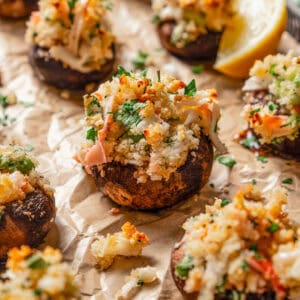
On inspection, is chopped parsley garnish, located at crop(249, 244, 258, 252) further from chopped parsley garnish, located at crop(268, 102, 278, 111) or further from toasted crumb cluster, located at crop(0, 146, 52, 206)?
chopped parsley garnish, located at crop(268, 102, 278, 111)

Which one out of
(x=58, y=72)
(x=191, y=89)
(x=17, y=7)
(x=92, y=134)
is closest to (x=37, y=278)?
(x=92, y=134)

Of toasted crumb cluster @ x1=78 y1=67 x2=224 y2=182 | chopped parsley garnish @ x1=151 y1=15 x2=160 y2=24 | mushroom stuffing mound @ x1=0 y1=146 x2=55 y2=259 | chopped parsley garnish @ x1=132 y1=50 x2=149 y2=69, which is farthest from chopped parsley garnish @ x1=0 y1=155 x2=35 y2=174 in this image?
chopped parsley garnish @ x1=151 y1=15 x2=160 y2=24

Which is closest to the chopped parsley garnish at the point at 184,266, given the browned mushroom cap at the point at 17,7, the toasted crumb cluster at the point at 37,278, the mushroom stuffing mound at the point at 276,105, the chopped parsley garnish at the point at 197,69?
the toasted crumb cluster at the point at 37,278

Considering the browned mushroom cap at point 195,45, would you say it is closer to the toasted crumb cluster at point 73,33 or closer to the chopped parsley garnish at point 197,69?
the chopped parsley garnish at point 197,69

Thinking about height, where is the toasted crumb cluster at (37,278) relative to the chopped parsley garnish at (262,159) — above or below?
above

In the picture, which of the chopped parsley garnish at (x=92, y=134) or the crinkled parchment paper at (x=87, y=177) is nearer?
the crinkled parchment paper at (x=87, y=177)

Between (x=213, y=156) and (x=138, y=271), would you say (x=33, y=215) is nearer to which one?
(x=138, y=271)
